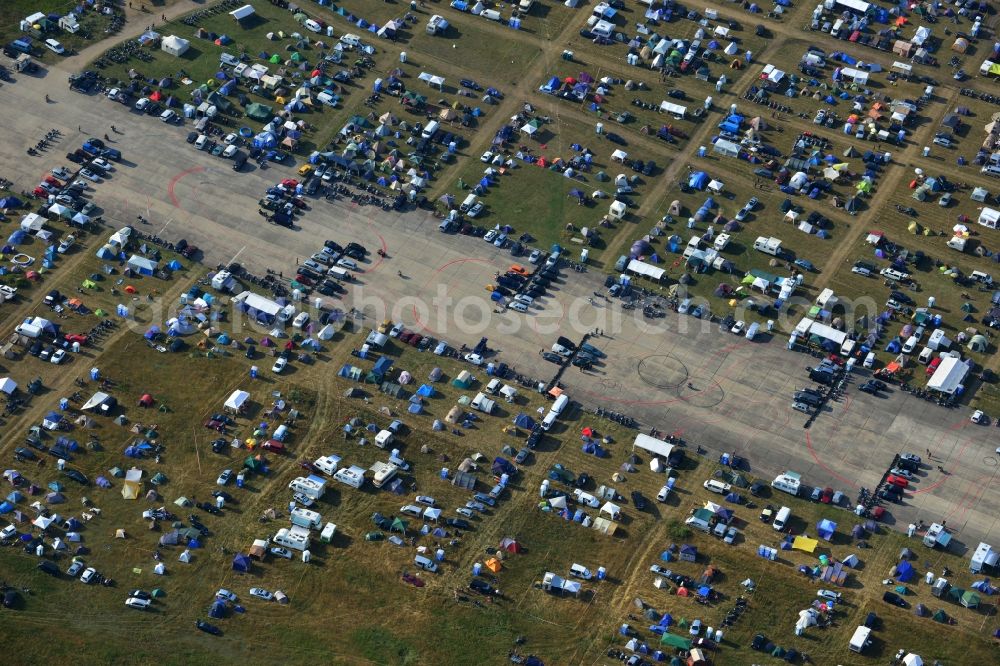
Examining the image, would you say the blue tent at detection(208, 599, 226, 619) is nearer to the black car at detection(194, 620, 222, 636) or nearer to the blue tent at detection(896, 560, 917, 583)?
the black car at detection(194, 620, 222, 636)

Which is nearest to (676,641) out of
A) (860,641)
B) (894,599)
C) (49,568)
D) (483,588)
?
(860,641)

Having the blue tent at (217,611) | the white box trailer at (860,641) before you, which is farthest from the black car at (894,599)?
the blue tent at (217,611)

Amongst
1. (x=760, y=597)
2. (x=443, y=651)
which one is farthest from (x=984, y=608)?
(x=443, y=651)

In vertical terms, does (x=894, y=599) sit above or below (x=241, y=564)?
above

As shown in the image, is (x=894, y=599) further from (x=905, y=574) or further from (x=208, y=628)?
(x=208, y=628)

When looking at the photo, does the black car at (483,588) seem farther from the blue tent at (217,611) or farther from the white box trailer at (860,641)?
the white box trailer at (860,641)

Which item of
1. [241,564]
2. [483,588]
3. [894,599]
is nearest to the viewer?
[894,599]
